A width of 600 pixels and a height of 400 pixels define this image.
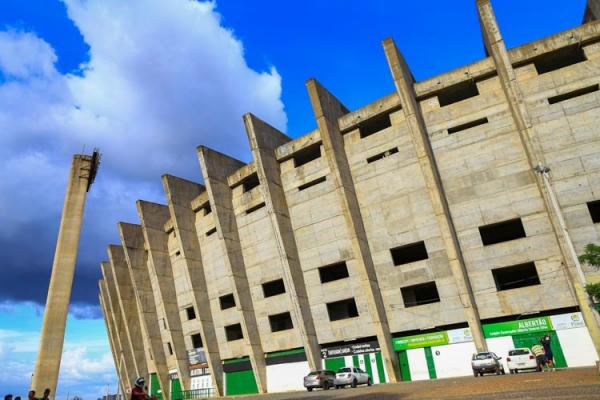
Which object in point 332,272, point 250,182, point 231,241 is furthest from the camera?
point 250,182

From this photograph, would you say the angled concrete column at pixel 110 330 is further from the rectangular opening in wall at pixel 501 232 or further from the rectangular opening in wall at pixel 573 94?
the rectangular opening in wall at pixel 573 94

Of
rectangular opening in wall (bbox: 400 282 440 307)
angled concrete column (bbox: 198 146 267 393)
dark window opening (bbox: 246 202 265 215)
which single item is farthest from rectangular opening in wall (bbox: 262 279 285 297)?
rectangular opening in wall (bbox: 400 282 440 307)

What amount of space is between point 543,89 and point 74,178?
3271 cm

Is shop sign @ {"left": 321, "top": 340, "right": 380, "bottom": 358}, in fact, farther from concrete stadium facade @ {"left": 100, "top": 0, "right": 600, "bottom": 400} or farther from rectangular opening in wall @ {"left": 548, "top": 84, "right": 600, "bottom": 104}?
rectangular opening in wall @ {"left": 548, "top": 84, "right": 600, "bottom": 104}

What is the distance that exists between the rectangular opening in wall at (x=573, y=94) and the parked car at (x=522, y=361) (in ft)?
51.6

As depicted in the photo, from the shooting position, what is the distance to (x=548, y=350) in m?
25.7

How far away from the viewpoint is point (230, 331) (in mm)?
43625

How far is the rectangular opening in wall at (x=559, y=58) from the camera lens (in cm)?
2995

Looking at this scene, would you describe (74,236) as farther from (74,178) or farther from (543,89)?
(543,89)

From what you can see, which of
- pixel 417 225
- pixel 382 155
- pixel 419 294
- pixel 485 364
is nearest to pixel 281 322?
pixel 419 294

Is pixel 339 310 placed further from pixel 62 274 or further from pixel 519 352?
pixel 62 274

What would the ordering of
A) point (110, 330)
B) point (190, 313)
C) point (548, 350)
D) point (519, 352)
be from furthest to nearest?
point (110, 330) → point (190, 313) → point (548, 350) → point (519, 352)

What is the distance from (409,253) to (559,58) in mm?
17108

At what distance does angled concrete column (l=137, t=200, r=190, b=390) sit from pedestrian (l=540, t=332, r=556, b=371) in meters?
33.2
